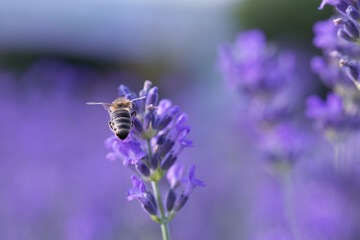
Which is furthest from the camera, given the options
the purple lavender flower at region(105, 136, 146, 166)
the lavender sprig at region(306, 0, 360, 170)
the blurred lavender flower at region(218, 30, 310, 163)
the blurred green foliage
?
the blurred green foliage

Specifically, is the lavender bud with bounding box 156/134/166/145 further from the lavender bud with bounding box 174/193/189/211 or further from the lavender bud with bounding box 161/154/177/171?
the lavender bud with bounding box 174/193/189/211

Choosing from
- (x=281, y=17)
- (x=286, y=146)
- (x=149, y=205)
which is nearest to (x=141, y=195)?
(x=149, y=205)

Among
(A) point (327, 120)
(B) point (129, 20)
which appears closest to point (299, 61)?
(A) point (327, 120)

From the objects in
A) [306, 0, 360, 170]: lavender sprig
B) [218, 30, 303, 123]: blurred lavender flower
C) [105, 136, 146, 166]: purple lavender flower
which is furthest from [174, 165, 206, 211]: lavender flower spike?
[218, 30, 303, 123]: blurred lavender flower

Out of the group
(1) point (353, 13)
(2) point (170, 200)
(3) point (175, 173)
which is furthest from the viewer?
(3) point (175, 173)

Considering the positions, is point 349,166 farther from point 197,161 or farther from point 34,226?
point 197,161

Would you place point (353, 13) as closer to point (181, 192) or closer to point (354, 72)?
point (354, 72)
